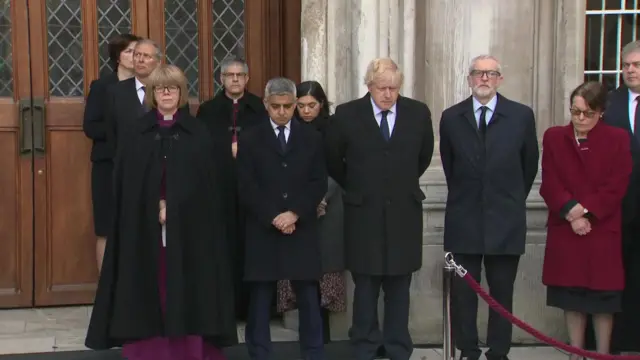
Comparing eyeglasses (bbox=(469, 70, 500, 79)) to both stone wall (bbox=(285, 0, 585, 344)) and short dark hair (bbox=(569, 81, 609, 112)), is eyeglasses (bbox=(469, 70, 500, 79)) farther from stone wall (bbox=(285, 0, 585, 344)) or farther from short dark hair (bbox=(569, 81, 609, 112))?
stone wall (bbox=(285, 0, 585, 344))

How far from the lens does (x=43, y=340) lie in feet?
21.7

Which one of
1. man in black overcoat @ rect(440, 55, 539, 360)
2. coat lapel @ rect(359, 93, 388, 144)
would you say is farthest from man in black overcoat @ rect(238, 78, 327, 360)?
man in black overcoat @ rect(440, 55, 539, 360)

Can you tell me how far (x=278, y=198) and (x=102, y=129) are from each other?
155 cm

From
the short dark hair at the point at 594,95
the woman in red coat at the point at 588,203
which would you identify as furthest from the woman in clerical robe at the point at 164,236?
the short dark hair at the point at 594,95

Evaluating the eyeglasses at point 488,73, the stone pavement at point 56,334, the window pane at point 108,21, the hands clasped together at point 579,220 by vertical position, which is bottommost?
the stone pavement at point 56,334

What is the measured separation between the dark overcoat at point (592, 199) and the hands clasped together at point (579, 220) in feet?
0.10

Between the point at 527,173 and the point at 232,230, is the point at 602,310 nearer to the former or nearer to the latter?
the point at 527,173

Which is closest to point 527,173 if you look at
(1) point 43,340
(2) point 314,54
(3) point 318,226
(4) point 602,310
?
(4) point 602,310

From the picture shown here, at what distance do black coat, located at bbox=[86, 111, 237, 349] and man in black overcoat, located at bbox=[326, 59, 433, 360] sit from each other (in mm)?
793

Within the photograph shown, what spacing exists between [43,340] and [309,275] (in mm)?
1983

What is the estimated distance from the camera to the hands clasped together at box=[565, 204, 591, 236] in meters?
5.73

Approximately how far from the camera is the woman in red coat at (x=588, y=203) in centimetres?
573

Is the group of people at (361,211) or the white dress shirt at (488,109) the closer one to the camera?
the group of people at (361,211)

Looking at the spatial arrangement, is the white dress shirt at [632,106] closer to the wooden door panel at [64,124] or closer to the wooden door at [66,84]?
the wooden door at [66,84]
